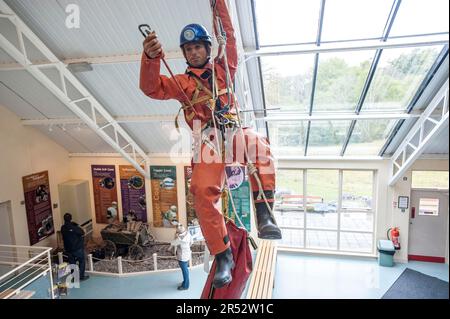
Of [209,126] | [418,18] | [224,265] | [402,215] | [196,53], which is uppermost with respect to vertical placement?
[418,18]

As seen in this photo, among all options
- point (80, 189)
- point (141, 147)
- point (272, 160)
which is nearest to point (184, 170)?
point (141, 147)

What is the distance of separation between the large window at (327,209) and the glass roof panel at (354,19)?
126 inches

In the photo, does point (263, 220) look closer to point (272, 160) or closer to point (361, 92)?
point (272, 160)

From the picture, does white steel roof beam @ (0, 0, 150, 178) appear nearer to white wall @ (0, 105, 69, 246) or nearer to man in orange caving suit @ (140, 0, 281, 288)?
white wall @ (0, 105, 69, 246)

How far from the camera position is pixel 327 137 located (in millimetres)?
5594

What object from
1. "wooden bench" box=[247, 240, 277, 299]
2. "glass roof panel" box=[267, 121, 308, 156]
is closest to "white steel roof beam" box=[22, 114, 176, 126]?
"glass roof panel" box=[267, 121, 308, 156]

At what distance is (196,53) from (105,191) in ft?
20.5

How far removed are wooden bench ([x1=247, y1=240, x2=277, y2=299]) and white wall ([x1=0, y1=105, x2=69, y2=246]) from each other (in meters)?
4.46

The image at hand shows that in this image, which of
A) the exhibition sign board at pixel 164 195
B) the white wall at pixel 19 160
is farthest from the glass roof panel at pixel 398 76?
the white wall at pixel 19 160

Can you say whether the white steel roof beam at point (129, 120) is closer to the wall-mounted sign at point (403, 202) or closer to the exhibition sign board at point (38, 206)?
Answer: the exhibition sign board at point (38, 206)

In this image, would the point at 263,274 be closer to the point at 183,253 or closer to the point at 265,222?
the point at 183,253

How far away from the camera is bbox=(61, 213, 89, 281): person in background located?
5.12m

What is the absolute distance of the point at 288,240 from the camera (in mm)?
6688

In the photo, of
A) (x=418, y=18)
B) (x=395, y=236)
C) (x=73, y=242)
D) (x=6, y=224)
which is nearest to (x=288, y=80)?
(x=418, y=18)
